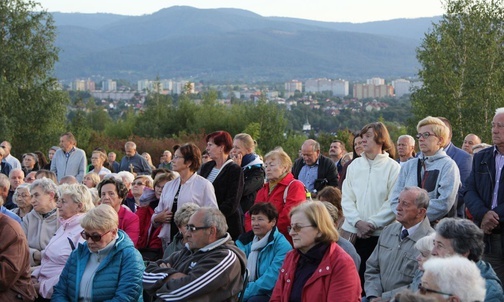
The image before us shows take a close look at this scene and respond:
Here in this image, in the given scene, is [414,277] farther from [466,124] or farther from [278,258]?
[466,124]

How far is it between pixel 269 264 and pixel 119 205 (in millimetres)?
1892

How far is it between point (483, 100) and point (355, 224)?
2013 cm

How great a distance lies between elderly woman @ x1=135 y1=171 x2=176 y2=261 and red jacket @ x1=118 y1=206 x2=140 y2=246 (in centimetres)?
19

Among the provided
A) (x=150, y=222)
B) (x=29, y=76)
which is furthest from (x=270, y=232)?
(x=29, y=76)

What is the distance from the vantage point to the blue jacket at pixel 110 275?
231 inches

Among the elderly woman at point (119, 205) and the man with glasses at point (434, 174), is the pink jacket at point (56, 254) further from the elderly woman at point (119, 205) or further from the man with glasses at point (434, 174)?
the man with glasses at point (434, 174)

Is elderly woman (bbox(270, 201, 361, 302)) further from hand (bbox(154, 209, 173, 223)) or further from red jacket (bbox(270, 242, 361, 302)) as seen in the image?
hand (bbox(154, 209, 173, 223))

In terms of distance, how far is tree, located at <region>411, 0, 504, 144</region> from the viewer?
25.5 metres

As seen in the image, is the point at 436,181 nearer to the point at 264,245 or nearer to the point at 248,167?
the point at 264,245

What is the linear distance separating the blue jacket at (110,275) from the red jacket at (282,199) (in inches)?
60.5

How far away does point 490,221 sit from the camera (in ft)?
20.0

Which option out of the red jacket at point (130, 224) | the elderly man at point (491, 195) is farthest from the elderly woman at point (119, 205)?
the elderly man at point (491, 195)

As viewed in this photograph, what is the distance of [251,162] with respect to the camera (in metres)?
8.13

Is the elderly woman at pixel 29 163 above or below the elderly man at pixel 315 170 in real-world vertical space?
below
